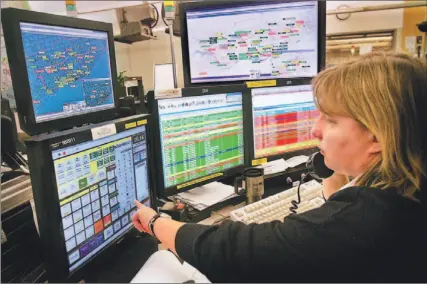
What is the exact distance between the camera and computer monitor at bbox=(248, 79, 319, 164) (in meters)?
1.54

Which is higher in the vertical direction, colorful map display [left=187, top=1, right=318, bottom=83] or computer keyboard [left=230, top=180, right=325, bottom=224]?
colorful map display [left=187, top=1, right=318, bottom=83]

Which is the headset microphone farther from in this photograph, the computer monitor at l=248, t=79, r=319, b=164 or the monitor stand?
the monitor stand

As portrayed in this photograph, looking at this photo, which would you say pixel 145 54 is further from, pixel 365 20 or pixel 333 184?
pixel 333 184

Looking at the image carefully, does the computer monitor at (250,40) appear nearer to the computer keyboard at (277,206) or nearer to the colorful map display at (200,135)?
the colorful map display at (200,135)

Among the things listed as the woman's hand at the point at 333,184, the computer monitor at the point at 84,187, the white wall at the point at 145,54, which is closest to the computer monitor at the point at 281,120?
the woman's hand at the point at 333,184

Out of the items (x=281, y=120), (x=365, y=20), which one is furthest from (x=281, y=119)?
(x=365, y=20)

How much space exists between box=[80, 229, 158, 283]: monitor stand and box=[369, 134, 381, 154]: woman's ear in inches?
28.1

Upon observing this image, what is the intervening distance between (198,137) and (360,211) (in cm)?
77

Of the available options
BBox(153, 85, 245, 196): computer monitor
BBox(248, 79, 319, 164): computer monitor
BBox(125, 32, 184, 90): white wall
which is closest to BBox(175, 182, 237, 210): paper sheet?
BBox(153, 85, 245, 196): computer monitor

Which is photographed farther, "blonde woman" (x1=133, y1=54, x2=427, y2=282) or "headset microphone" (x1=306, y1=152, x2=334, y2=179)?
"headset microphone" (x1=306, y1=152, x2=334, y2=179)

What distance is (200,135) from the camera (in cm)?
136

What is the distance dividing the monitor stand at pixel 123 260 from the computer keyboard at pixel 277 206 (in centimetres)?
33

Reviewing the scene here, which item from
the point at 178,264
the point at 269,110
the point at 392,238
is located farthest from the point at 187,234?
the point at 269,110

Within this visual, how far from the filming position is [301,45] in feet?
5.38
